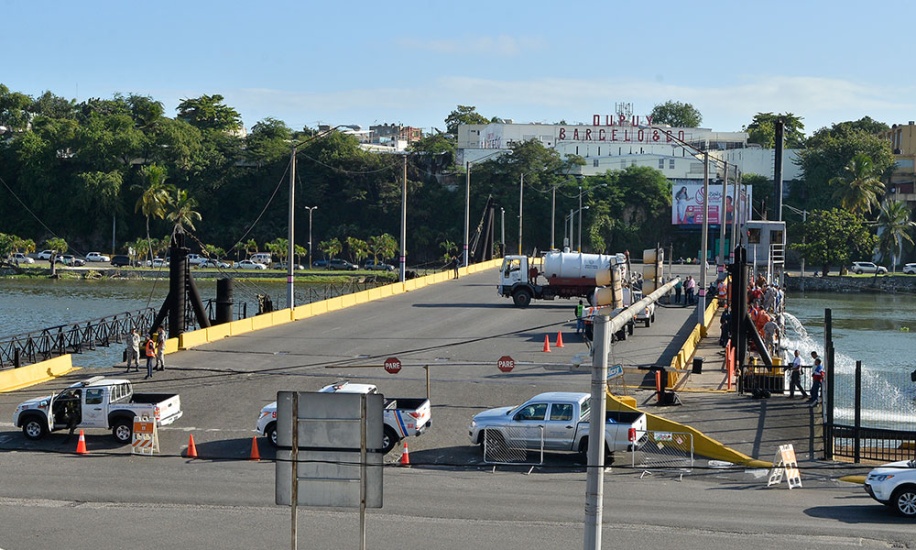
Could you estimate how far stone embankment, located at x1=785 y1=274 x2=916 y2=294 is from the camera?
116750 millimetres

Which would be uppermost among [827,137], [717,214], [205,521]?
[827,137]

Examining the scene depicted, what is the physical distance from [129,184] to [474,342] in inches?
4348

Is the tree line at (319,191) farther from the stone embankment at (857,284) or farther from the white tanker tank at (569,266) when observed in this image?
the white tanker tank at (569,266)

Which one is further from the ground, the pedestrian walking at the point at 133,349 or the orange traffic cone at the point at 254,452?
the pedestrian walking at the point at 133,349

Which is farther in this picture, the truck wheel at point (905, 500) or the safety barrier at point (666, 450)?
the safety barrier at point (666, 450)

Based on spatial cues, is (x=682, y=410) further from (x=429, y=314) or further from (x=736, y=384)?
(x=429, y=314)

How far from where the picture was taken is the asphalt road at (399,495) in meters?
18.5

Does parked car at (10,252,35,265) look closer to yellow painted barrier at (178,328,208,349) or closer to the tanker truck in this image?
the tanker truck

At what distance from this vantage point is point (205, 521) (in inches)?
768

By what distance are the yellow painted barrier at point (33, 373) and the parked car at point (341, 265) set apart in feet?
309

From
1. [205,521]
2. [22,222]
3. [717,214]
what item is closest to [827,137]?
[717,214]

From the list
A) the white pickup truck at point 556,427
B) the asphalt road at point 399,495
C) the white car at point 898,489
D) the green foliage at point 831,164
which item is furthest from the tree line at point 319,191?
the white car at point 898,489

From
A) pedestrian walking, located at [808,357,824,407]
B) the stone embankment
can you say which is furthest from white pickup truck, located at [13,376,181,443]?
the stone embankment

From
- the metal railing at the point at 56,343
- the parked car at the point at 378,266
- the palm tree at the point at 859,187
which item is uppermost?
the palm tree at the point at 859,187
